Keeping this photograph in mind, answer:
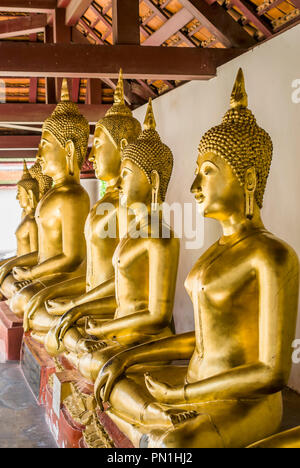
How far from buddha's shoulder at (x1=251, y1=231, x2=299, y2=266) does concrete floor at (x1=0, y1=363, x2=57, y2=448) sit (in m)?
1.55

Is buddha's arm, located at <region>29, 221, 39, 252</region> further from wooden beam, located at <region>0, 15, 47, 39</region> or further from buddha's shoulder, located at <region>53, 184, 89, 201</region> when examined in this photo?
wooden beam, located at <region>0, 15, 47, 39</region>

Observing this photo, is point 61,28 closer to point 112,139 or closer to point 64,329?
point 112,139

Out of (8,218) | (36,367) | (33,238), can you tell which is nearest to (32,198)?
(33,238)

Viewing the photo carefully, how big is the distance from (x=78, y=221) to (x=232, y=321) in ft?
5.92

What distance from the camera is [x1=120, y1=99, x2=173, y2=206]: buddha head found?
2670 mm

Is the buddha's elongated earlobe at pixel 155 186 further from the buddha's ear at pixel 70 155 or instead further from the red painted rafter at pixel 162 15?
the red painted rafter at pixel 162 15

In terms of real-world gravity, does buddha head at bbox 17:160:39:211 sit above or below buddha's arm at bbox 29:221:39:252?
above

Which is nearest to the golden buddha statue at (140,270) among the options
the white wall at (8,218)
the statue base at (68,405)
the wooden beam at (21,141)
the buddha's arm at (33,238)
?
the statue base at (68,405)

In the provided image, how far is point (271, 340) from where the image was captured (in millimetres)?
1802

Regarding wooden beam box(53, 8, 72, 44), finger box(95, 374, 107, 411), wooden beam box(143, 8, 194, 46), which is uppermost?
wooden beam box(53, 8, 72, 44)

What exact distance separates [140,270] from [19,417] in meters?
1.18

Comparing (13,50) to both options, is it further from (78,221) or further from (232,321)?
(232,321)

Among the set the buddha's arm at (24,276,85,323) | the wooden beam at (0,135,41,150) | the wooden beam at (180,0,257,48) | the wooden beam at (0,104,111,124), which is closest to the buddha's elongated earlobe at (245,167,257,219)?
the buddha's arm at (24,276,85,323)

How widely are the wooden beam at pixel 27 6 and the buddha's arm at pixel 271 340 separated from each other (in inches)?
152
